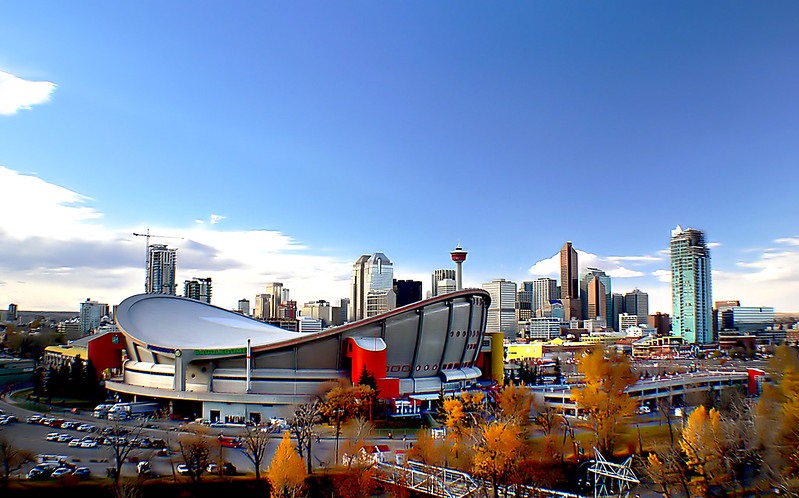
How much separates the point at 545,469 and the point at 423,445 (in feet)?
14.9

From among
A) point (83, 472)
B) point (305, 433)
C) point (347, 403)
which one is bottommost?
point (83, 472)

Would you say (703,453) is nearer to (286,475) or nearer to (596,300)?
(286,475)

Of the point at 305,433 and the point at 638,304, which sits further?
the point at 638,304

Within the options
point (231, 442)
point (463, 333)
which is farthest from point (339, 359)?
point (231, 442)

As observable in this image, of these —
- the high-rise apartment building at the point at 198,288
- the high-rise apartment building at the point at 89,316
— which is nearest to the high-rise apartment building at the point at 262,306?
the high-rise apartment building at the point at 198,288

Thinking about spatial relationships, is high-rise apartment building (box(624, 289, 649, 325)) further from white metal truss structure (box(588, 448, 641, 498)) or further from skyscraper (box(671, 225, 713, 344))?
white metal truss structure (box(588, 448, 641, 498))

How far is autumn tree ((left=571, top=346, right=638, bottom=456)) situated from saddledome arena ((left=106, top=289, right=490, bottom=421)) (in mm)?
13694

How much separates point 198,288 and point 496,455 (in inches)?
5305

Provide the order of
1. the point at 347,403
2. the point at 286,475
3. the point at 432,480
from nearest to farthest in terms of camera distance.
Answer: the point at 286,475 → the point at 432,480 → the point at 347,403

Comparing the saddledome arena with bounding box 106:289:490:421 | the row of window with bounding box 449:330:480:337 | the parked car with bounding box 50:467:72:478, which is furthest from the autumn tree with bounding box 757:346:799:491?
the row of window with bounding box 449:330:480:337

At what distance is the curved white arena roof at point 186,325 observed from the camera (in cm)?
4612

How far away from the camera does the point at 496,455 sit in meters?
19.5

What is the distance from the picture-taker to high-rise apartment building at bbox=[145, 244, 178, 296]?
483 feet

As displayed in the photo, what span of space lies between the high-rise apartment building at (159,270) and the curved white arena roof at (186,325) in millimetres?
93715
